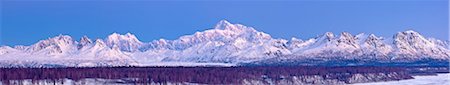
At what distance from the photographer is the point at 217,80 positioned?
15100 centimetres

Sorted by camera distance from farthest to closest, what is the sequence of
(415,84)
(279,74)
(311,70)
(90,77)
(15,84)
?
(311,70) → (279,74) → (415,84) → (90,77) → (15,84)

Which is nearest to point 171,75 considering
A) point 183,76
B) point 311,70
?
point 183,76

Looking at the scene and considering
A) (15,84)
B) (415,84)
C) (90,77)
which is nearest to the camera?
(15,84)

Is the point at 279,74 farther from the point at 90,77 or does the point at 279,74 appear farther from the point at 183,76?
the point at 90,77

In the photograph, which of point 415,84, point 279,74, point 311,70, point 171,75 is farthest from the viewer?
point 311,70

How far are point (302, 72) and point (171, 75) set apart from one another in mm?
40701

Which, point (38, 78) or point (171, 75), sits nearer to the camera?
point (38, 78)

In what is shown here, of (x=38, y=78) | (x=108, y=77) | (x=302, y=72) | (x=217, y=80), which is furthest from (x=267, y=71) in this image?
(x=38, y=78)

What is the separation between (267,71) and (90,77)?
178 feet

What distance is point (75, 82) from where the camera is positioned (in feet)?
431

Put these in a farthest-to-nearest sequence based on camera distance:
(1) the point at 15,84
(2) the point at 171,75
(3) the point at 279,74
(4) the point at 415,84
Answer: (3) the point at 279,74 → (4) the point at 415,84 → (2) the point at 171,75 → (1) the point at 15,84

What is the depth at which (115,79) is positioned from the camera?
139250 mm

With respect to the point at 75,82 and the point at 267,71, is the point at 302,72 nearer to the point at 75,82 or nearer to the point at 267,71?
the point at 267,71

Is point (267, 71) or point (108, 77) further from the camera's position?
point (267, 71)
